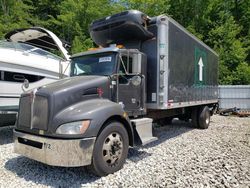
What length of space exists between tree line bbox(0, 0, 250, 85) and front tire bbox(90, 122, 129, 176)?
59.5ft

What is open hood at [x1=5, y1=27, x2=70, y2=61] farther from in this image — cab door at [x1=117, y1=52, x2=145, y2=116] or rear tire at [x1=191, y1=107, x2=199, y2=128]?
rear tire at [x1=191, y1=107, x2=199, y2=128]

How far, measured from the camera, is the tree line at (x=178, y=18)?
23.6 m

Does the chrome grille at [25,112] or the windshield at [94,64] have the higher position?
the windshield at [94,64]

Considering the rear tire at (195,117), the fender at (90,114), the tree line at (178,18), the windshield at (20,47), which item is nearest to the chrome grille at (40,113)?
the fender at (90,114)

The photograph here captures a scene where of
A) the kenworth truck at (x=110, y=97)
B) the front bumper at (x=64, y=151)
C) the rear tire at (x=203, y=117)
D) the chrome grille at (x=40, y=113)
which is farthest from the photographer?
the rear tire at (x=203, y=117)

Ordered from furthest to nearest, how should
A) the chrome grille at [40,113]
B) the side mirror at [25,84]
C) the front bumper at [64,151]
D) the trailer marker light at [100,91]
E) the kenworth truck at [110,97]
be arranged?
1. the side mirror at [25,84]
2. the trailer marker light at [100,91]
3. the chrome grille at [40,113]
4. the kenworth truck at [110,97]
5. the front bumper at [64,151]

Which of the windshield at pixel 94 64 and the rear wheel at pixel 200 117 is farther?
the rear wheel at pixel 200 117

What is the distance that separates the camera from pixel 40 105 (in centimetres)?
455


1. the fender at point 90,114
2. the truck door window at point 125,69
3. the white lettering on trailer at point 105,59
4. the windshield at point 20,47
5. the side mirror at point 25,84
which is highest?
the windshield at point 20,47

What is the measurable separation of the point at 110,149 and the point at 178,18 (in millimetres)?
26852

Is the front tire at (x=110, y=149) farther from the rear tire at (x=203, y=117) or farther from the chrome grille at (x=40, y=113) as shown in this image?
the rear tire at (x=203, y=117)

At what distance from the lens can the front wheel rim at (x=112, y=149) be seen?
471 cm

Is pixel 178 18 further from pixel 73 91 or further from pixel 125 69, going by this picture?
pixel 73 91

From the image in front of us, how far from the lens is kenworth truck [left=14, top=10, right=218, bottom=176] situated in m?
4.33
